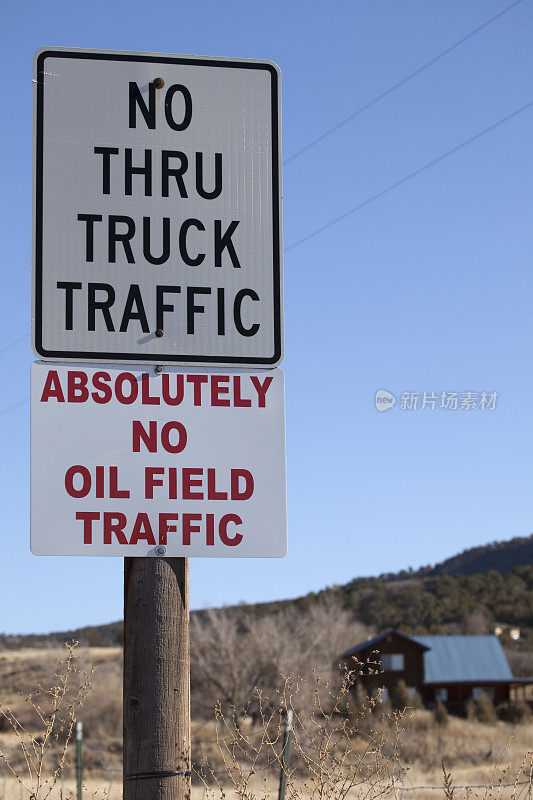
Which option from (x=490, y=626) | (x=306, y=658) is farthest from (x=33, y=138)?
(x=490, y=626)

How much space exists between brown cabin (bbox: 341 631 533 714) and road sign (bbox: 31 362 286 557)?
6050 cm

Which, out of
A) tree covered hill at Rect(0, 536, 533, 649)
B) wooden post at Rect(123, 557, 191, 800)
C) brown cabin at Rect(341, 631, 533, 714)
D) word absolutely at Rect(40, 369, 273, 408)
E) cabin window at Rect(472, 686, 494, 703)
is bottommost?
cabin window at Rect(472, 686, 494, 703)

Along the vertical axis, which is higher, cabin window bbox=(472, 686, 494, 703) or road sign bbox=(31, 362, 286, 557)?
road sign bbox=(31, 362, 286, 557)

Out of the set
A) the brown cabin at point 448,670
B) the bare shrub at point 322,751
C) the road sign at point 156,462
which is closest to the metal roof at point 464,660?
the brown cabin at point 448,670

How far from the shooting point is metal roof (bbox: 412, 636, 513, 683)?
208 ft

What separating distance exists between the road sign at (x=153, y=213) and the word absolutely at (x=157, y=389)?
5 centimetres

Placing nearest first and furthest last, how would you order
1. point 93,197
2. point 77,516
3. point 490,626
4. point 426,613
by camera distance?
point 77,516
point 93,197
point 490,626
point 426,613

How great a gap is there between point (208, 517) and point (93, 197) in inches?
34.6

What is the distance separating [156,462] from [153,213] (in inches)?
25.9

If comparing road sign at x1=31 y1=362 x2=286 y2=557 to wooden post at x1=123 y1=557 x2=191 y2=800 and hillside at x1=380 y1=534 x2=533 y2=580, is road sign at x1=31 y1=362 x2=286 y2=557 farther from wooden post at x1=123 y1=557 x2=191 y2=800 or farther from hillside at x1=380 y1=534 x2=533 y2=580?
hillside at x1=380 y1=534 x2=533 y2=580

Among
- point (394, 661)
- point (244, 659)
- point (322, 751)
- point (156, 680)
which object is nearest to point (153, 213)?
point (156, 680)

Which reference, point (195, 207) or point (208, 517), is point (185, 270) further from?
point (208, 517)

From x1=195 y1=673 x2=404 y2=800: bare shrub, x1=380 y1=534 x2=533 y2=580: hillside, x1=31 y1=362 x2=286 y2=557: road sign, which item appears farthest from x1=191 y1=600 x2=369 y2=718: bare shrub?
x1=380 y1=534 x2=533 y2=580: hillside

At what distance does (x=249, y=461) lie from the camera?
2643 mm
